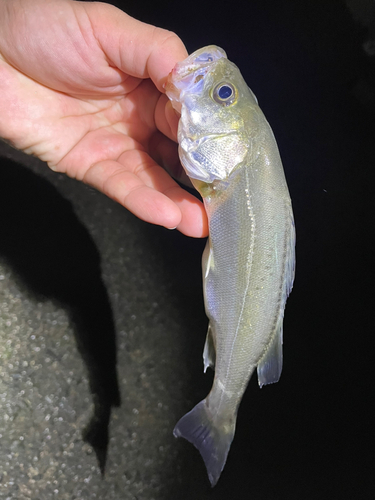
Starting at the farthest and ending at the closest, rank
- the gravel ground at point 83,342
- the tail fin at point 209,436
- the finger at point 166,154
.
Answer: the gravel ground at point 83,342, the finger at point 166,154, the tail fin at point 209,436

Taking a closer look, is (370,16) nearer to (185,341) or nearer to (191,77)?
(191,77)

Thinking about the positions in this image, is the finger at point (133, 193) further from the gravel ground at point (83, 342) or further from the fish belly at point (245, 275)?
the gravel ground at point (83, 342)

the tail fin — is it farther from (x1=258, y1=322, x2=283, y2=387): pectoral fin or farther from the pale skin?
the pale skin

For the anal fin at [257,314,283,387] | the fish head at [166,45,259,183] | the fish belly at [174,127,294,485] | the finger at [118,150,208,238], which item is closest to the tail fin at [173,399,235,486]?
the fish belly at [174,127,294,485]

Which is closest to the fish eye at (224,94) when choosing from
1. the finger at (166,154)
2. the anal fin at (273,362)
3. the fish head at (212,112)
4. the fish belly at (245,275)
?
the fish head at (212,112)

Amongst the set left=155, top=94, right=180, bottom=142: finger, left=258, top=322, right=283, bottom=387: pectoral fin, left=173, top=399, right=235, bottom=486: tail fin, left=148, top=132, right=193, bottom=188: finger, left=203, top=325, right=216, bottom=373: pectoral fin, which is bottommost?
left=173, top=399, right=235, bottom=486: tail fin

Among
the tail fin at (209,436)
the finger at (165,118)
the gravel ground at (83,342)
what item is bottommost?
the gravel ground at (83,342)

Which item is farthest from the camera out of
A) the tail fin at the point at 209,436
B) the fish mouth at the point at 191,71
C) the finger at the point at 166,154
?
the finger at the point at 166,154
